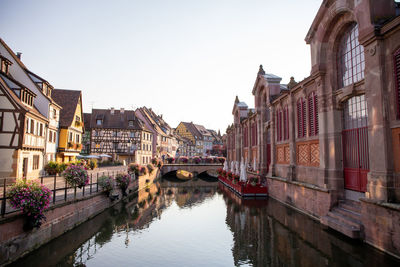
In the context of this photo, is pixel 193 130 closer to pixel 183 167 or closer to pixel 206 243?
pixel 183 167

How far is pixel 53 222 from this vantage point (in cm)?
1199

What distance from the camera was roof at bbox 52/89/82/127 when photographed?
3278cm

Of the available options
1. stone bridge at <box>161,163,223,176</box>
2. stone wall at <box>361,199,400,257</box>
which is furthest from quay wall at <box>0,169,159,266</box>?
stone bridge at <box>161,163,223,176</box>

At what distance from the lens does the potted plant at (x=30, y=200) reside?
9.55 m

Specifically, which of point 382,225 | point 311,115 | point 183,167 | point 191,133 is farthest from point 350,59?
point 191,133

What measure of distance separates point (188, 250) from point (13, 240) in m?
6.61

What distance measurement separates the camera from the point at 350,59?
14164mm

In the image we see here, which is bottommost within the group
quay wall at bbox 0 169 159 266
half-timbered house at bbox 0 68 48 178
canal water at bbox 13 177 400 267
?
canal water at bbox 13 177 400 267

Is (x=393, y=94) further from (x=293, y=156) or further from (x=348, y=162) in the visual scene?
(x=293, y=156)

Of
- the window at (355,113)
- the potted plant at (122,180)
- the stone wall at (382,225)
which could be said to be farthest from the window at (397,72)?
the potted plant at (122,180)

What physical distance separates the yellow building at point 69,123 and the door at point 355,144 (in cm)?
2960

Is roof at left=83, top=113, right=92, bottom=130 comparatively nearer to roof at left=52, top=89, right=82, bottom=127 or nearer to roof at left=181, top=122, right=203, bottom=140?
roof at left=52, top=89, right=82, bottom=127

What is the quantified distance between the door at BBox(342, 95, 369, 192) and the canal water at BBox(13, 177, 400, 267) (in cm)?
296

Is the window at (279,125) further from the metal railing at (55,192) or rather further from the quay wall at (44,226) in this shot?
the quay wall at (44,226)
